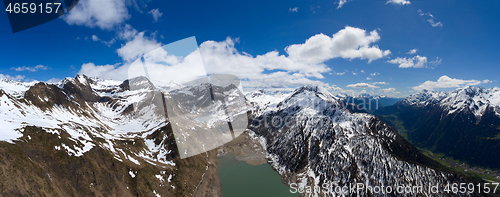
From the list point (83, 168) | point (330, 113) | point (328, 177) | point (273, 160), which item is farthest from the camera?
point (330, 113)

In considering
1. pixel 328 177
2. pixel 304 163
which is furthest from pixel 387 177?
pixel 304 163

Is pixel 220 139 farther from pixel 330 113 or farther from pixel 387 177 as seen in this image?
pixel 387 177

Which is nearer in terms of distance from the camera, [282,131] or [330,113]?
[330,113]

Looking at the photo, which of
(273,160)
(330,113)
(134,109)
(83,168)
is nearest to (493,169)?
(330,113)

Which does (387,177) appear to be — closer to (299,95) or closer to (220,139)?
(299,95)

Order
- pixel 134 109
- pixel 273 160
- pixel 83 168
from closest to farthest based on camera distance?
pixel 83 168 → pixel 273 160 → pixel 134 109

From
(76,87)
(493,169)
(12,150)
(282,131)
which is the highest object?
(76,87)

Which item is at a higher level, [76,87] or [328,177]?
[76,87]
